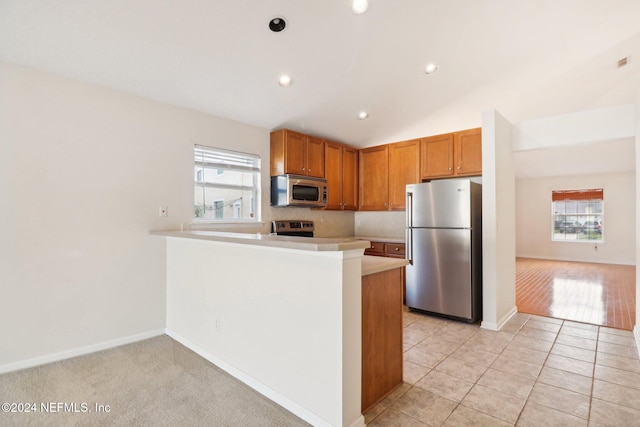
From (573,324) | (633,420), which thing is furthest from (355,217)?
(633,420)

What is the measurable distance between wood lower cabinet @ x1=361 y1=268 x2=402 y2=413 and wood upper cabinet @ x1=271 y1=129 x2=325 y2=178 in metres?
2.38

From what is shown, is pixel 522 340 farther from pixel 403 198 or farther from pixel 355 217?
pixel 355 217

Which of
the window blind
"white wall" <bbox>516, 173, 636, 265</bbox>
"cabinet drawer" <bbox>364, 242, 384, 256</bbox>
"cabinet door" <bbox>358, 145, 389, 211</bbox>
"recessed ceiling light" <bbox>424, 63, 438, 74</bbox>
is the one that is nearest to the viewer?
"recessed ceiling light" <bbox>424, 63, 438, 74</bbox>

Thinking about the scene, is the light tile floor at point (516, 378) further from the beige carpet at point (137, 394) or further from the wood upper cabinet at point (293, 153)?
the wood upper cabinet at point (293, 153)

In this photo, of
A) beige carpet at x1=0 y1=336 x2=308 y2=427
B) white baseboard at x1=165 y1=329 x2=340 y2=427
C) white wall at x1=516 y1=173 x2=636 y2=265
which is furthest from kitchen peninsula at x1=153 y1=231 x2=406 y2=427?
white wall at x1=516 y1=173 x2=636 y2=265

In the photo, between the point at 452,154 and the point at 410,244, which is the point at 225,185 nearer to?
the point at 410,244

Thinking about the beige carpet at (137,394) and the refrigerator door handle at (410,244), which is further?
the refrigerator door handle at (410,244)

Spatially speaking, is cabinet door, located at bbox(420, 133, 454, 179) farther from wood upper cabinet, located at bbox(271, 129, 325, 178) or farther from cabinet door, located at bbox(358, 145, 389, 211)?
wood upper cabinet, located at bbox(271, 129, 325, 178)

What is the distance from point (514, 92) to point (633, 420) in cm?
345

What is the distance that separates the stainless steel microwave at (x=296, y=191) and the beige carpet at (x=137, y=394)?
207cm

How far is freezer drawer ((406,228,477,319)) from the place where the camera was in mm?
3631

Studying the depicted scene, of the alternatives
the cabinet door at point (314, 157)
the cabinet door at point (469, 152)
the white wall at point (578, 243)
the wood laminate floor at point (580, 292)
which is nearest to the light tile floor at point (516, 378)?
the wood laminate floor at point (580, 292)

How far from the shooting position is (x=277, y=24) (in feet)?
8.18

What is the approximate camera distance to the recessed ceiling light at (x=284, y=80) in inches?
124
